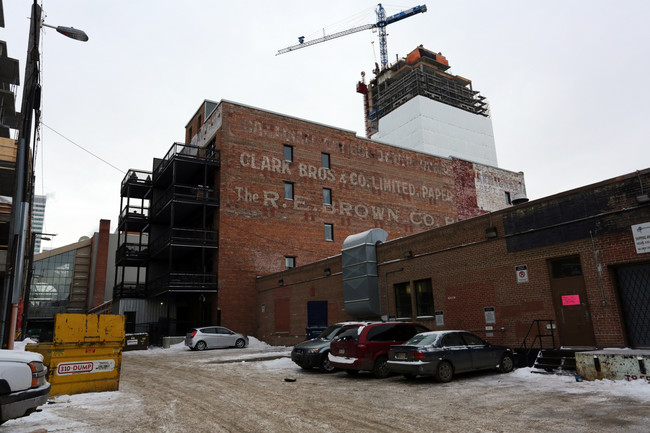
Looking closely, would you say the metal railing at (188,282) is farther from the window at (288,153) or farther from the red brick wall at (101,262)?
the red brick wall at (101,262)

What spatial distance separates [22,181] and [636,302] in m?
17.2

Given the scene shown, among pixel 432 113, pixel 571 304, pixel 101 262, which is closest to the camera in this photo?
pixel 571 304

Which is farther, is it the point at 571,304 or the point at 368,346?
the point at 571,304

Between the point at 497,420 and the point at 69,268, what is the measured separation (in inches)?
2575

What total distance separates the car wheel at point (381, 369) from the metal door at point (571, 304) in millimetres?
5550

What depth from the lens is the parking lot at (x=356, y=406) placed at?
6.95 meters

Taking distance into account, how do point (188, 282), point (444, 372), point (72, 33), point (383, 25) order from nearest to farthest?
point (444, 372), point (72, 33), point (188, 282), point (383, 25)

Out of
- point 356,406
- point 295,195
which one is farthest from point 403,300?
point 295,195

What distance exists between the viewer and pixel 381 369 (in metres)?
12.9

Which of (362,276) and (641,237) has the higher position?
(362,276)

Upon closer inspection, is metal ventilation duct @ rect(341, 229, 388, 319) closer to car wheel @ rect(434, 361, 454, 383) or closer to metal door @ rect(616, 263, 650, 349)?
car wheel @ rect(434, 361, 454, 383)

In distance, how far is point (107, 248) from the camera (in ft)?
194

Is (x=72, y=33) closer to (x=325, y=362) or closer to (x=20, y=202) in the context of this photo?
(x=20, y=202)

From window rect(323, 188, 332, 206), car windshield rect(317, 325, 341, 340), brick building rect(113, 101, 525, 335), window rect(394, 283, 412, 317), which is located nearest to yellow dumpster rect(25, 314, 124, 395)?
car windshield rect(317, 325, 341, 340)
